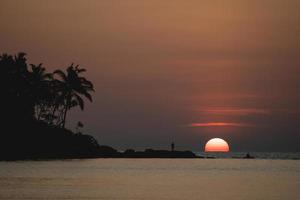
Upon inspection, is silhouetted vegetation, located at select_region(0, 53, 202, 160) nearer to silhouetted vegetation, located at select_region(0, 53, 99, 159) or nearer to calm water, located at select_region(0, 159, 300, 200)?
silhouetted vegetation, located at select_region(0, 53, 99, 159)

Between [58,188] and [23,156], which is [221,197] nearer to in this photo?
[58,188]

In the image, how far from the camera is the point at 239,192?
44812 mm

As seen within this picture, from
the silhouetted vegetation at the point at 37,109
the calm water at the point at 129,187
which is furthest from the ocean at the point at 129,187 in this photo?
the silhouetted vegetation at the point at 37,109

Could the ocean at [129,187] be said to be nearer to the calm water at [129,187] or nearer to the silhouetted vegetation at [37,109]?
the calm water at [129,187]

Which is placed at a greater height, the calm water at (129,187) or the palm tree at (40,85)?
the palm tree at (40,85)

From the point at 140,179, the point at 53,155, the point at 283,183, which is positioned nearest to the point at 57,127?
the point at 53,155

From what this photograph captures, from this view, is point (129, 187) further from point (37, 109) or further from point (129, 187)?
point (37, 109)

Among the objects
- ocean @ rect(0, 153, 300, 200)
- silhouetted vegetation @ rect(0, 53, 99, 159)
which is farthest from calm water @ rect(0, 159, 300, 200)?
silhouetted vegetation @ rect(0, 53, 99, 159)

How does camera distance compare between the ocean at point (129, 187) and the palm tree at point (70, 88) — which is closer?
the ocean at point (129, 187)

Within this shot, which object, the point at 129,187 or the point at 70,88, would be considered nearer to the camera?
the point at 129,187

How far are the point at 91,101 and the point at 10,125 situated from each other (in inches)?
466

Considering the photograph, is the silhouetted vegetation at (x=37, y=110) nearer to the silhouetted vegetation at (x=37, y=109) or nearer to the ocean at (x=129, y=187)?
the silhouetted vegetation at (x=37, y=109)

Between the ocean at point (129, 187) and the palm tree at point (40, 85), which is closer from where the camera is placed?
the ocean at point (129, 187)

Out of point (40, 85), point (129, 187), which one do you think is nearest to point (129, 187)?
point (129, 187)
